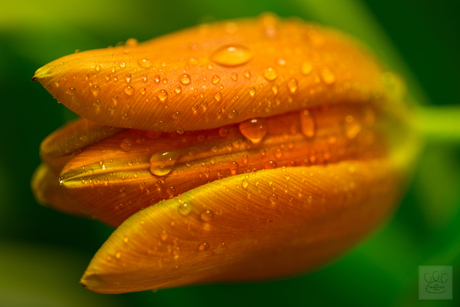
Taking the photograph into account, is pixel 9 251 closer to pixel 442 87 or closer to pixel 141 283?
Result: pixel 141 283

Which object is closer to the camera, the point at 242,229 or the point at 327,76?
the point at 242,229

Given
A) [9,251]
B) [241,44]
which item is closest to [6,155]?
[9,251]

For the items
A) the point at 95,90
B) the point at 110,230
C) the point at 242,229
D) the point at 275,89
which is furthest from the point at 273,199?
the point at 110,230

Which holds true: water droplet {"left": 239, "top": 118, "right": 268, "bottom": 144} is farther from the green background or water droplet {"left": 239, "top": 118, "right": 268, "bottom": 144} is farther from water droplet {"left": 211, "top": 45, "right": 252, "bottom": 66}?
the green background

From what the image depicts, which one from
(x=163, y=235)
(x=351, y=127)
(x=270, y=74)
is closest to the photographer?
(x=163, y=235)

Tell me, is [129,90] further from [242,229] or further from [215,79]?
[242,229]

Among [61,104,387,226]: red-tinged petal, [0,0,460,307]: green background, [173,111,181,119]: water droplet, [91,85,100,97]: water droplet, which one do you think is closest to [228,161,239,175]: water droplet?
[61,104,387,226]: red-tinged petal
